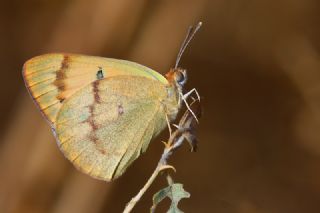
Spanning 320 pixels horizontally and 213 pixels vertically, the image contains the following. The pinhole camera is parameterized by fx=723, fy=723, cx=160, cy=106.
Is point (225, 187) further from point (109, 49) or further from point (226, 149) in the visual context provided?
point (109, 49)

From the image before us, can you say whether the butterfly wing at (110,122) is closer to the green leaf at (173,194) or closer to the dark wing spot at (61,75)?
the dark wing spot at (61,75)

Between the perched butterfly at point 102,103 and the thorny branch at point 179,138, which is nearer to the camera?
the thorny branch at point 179,138

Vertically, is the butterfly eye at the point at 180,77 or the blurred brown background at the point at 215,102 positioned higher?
the butterfly eye at the point at 180,77

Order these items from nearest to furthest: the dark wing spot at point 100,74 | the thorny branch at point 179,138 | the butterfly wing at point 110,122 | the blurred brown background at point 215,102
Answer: the thorny branch at point 179,138 < the butterfly wing at point 110,122 < the dark wing spot at point 100,74 < the blurred brown background at point 215,102

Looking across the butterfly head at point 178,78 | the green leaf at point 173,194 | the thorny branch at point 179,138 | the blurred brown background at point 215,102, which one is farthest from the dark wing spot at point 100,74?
the blurred brown background at point 215,102

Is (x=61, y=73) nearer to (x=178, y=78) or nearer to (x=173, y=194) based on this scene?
(x=178, y=78)

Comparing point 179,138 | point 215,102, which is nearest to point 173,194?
point 179,138

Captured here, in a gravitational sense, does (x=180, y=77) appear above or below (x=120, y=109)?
above
